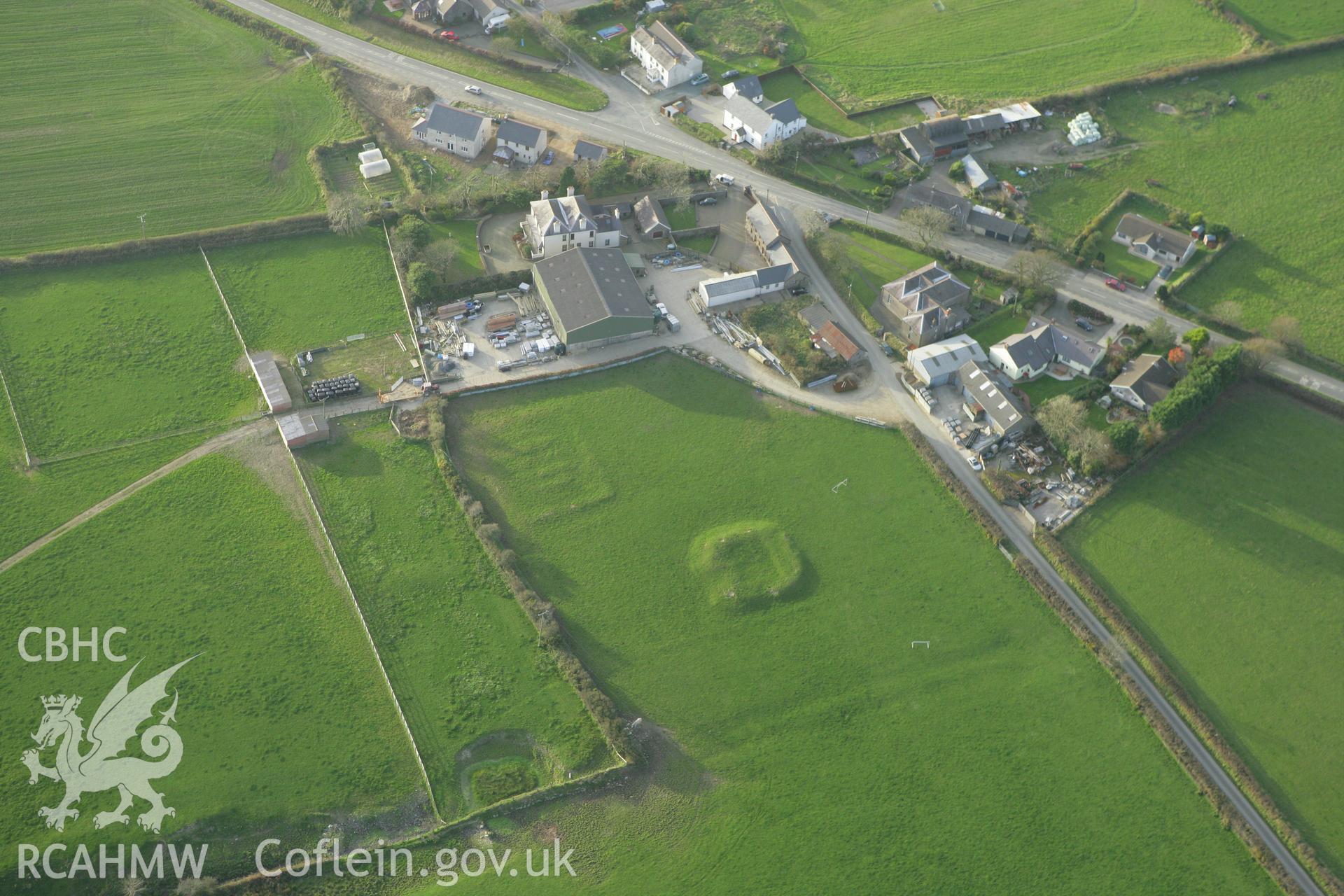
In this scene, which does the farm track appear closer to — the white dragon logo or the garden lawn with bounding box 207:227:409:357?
the garden lawn with bounding box 207:227:409:357

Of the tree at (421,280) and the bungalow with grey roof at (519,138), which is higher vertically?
the bungalow with grey roof at (519,138)

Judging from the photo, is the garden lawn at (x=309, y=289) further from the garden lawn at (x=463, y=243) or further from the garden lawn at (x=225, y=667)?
the garden lawn at (x=225, y=667)

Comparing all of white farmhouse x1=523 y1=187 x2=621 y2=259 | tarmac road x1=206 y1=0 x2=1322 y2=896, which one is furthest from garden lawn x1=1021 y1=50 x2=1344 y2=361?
white farmhouse x1=523 y1=187 x2=621 y2=259

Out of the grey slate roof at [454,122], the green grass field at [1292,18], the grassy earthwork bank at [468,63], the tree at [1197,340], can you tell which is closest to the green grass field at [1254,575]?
the tree at [1197,340]

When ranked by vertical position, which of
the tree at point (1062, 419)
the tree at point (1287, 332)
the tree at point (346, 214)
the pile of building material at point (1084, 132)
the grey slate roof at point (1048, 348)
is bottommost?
the tree at point (346, 214)

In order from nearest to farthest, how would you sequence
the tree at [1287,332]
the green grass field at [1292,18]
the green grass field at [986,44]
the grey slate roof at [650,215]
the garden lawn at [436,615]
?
the garden lawn at [436,615] → the tree at [1287,332] → the grey slate roof at [650,215] → the green grass field at [986,44] → the green grass field at [1292,18]

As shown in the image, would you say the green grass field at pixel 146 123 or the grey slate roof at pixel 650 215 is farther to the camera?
the green grass field at pixel 146 123
